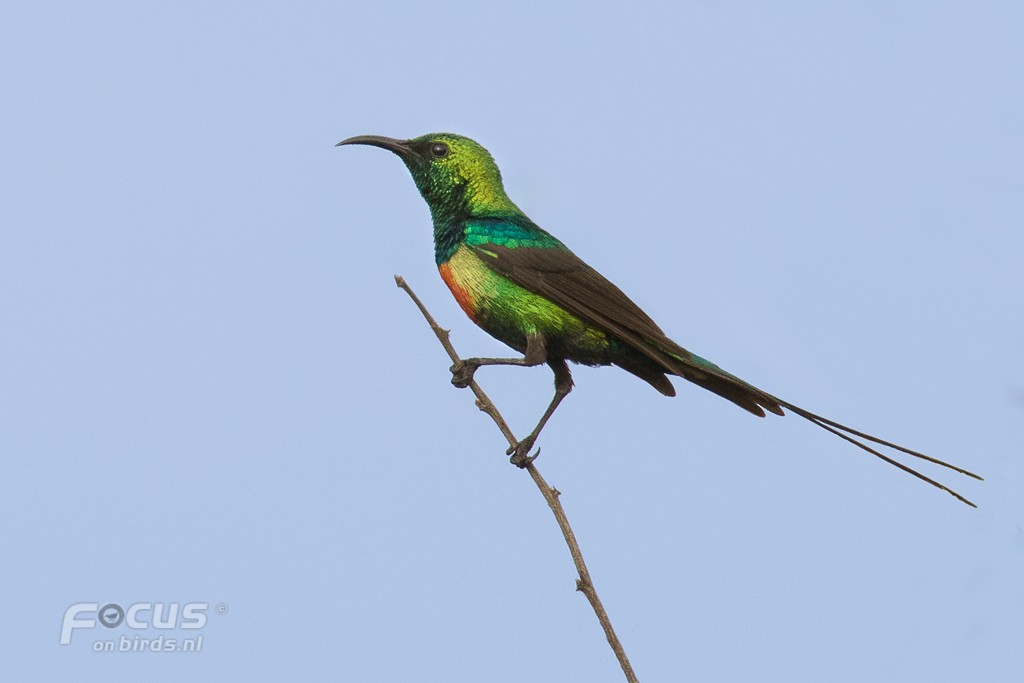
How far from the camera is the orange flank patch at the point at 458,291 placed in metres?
5.65

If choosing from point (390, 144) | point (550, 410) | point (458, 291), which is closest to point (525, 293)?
point (458, 291)

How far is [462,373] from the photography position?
5.39 metres

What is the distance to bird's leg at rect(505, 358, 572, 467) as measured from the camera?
5.73 metres

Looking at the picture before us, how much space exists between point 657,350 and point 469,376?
0.80 metres

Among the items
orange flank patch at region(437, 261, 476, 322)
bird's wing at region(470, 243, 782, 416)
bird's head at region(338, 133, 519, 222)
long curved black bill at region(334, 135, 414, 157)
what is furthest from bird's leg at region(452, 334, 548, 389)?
long curved black bill at region(334, 135, 414, 157)

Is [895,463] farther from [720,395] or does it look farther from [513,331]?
[513,331]

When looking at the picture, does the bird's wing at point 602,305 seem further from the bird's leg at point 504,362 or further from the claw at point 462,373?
the claw at point 462,373

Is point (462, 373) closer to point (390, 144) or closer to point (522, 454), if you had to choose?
point (522, 454)

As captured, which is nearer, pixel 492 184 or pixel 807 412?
pixel 807 412

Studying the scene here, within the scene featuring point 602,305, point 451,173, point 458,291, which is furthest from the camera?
point 451,173

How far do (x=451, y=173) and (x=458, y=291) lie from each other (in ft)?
1.93

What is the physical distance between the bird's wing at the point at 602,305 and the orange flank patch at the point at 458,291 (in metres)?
0.15

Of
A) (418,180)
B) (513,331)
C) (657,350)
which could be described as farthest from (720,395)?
(418,180)

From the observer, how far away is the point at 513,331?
18.3 feet
